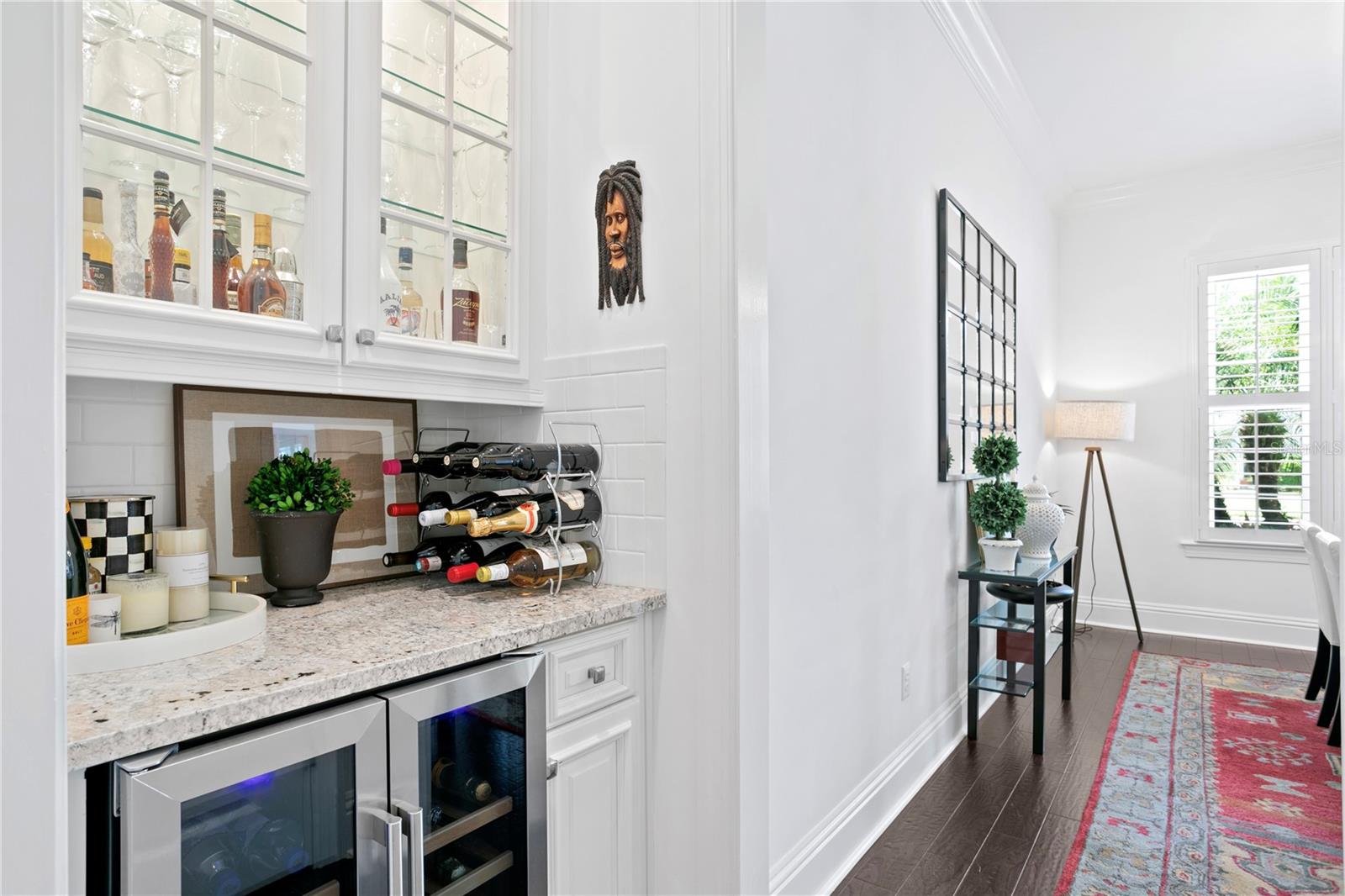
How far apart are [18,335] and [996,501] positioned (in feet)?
9.87

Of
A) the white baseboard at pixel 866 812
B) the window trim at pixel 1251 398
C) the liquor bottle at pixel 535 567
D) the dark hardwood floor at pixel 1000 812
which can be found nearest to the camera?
the liquor bottle at pixel 535 567

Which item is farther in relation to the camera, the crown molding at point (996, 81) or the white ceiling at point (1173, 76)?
the white ceiling at point (1173, 76)

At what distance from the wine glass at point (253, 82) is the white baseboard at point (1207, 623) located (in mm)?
5512

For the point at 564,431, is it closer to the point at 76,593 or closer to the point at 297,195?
the point at 297,195

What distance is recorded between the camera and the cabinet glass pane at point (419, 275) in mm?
1606

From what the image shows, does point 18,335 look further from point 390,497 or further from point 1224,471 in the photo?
point 1224,471

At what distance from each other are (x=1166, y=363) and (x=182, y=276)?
18.4 feet

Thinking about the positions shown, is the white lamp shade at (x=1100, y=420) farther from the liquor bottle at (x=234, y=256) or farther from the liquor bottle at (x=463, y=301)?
the liquor bottle at (x=234, y=256)

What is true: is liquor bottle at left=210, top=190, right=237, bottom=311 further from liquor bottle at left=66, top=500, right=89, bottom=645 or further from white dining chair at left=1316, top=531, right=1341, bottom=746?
white dining chair at left=1316, top=531, right=1341, bottom=746

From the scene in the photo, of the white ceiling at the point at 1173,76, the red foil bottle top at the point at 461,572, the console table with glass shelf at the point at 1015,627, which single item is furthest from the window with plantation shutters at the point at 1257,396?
the red foil bottle top at the point at 461,572

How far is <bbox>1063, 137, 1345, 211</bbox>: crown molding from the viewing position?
14.5 feet

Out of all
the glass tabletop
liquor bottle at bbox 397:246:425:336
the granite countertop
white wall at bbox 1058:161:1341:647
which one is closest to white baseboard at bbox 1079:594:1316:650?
white wall at bbox 1058:161:1341:647

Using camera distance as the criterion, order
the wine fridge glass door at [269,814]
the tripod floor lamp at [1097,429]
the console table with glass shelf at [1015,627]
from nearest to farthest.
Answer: the wine fridge glass door at [269,814], the console table with glass shelf at [1015,627], the tripod floor lamp at [1097,429]

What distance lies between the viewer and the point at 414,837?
3.62 feet
